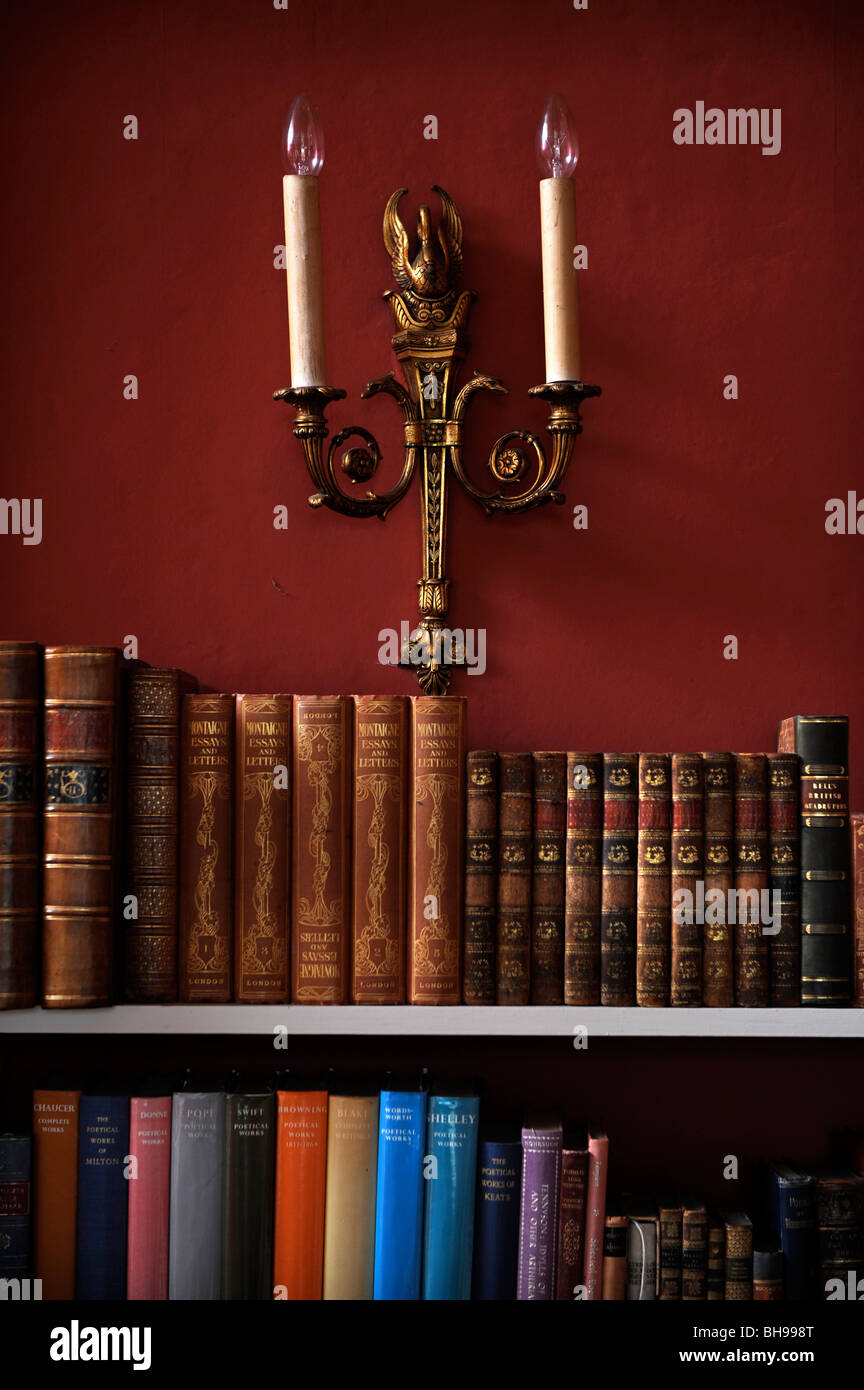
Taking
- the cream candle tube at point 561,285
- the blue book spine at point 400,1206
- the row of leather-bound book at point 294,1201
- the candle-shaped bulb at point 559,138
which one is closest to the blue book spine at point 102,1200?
the row of leather-bound book at point 294,1201

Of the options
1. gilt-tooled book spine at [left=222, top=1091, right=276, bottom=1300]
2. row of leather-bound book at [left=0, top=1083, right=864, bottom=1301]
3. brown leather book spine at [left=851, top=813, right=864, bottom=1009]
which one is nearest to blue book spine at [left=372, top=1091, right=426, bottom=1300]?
row of leather-bound book at [left=0, top=1083, right=864, bottom=1301]

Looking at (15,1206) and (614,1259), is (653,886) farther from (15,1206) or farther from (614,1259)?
(15,1206)

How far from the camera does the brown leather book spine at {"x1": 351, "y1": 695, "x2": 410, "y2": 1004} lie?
1229mm

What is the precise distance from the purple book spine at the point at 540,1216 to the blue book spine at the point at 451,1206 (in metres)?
0.05

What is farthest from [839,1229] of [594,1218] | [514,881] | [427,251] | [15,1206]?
[427,251]

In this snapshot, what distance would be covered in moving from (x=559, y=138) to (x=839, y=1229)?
46.0 inches

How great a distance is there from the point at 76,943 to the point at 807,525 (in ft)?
3.07

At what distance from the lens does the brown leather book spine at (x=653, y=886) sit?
1.23 meters

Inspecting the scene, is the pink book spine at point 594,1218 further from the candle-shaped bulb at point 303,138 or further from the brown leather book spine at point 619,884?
the candle-shaped bulb at point 303,138

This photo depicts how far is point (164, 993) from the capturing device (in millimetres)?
1217

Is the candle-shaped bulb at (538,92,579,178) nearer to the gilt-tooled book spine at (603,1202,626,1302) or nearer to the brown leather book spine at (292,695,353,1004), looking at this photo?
the brown leather book spine at (292,695,353,1004)

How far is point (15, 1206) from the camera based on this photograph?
1.21 metres

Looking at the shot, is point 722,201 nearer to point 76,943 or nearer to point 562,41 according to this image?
point 562,41
